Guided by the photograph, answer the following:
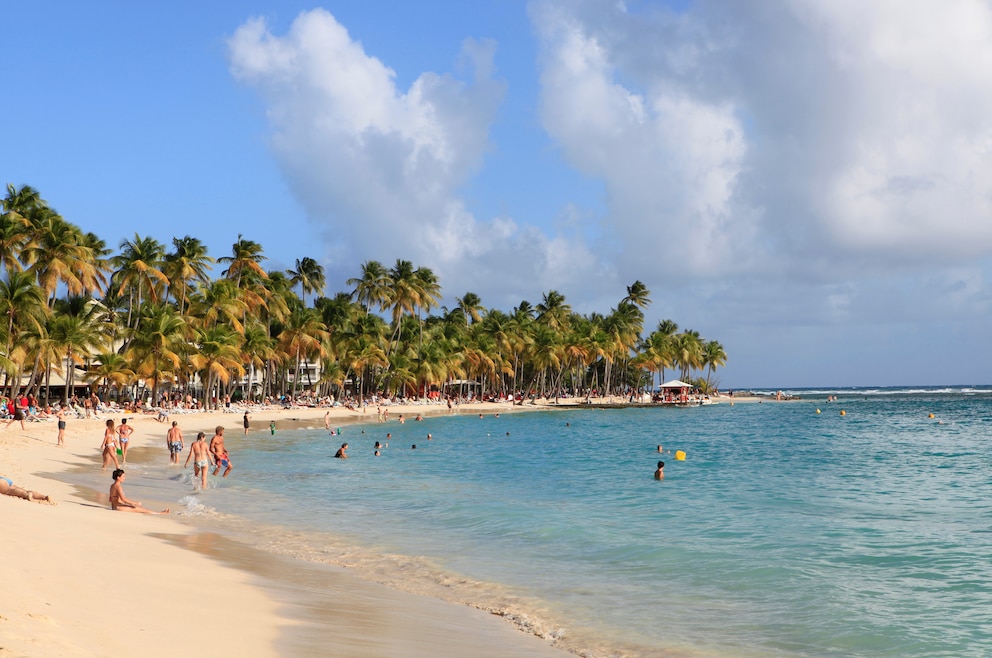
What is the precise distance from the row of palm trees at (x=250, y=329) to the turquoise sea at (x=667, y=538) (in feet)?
64.3

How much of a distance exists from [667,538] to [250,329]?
52.3 meters

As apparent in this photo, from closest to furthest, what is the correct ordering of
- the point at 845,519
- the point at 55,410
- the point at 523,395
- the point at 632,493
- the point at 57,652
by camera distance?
1. the point at 57,652
2. the point at 845,519
3. the point at 632,493
4. the point at 55,410
5. the point at 523,395

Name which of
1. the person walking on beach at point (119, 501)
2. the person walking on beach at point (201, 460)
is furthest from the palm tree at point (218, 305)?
the person walking on beach at point (119, 501)

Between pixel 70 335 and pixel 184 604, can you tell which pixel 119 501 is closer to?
pixel 184 604

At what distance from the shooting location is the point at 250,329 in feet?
202

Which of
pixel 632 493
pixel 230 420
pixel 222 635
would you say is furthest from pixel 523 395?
pixel 222 635

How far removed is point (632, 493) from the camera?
71.3ft

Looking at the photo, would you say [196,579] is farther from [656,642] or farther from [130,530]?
[656,642]

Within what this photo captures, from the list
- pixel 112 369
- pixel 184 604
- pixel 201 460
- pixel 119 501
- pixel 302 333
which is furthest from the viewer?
pixel 302 333

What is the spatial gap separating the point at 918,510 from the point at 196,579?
54.0 ft

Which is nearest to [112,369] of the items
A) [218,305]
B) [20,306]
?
[20,306]

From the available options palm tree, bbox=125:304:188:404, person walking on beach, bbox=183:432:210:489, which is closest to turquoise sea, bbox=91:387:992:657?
person walking on beach, bbox=183:432:210:489

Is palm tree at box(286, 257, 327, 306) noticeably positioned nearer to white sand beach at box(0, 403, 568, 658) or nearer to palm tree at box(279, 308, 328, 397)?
palm tree at box(279, 308, 328, 397)

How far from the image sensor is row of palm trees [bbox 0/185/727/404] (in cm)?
4347
